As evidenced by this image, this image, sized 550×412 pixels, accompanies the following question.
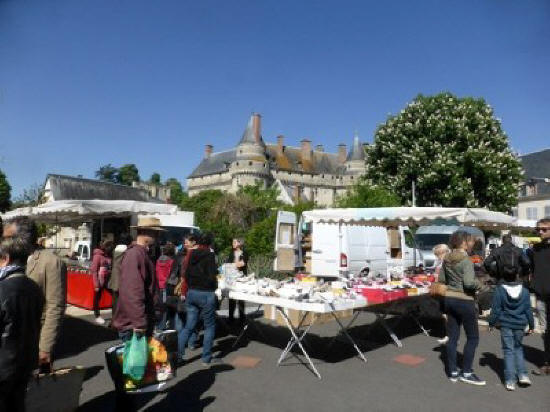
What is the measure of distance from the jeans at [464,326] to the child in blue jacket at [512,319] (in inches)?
9.1

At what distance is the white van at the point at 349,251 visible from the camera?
12.3 m

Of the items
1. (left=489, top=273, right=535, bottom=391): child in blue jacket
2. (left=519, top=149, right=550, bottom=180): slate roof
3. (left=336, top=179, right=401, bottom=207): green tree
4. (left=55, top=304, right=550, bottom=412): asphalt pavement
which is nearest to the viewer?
(left=55, top=304, right=550, bottom=412): asphalt pavement

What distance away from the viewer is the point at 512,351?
4.89 meters

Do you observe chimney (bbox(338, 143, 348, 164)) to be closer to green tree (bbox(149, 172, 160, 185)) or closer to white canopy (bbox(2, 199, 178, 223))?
green tree (bbox(149, 172, 160, 185))

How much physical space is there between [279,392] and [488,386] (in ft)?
8.06

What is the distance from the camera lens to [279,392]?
4730mm

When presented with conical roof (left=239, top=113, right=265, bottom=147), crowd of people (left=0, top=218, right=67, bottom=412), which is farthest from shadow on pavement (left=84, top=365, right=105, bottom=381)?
conical roof (left=239, top=113, right=265, bottom=147)

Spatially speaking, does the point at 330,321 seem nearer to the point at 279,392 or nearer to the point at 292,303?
the point at 292,303

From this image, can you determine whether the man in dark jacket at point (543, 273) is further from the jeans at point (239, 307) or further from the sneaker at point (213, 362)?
the jeans at point (239, 307)

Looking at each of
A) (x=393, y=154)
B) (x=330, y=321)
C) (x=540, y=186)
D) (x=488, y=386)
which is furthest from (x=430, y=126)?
(x=540, y=186)

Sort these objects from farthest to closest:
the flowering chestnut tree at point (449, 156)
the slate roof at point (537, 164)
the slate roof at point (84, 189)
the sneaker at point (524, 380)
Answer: the slate roof at point (537, 164), the slate roof at point (84, 189), the flowering chestnut tree at point (449, 156), the sneaker at point (524, 380)

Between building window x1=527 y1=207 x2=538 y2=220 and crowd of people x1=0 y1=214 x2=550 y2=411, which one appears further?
building window x1=527 y1=207 x2=538 y2=220

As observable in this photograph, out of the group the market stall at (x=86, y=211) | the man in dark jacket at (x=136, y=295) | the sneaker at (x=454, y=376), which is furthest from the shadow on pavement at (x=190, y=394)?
the market stall at (x=86, y=211)

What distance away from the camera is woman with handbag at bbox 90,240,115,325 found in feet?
26.2
